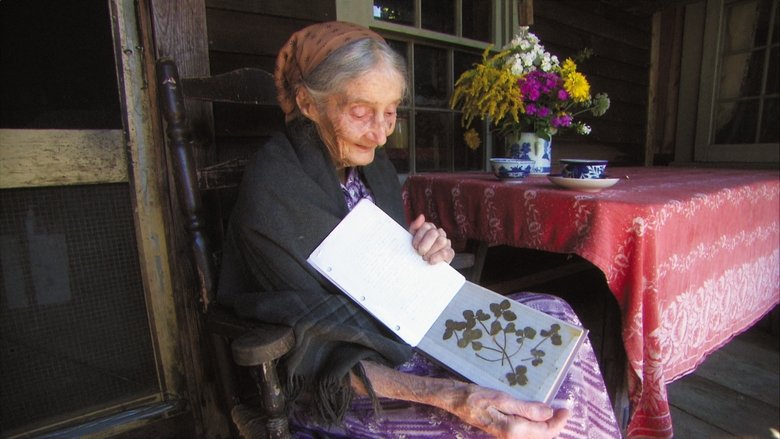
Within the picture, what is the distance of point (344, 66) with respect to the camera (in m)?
0.88

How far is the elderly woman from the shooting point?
0.73 m

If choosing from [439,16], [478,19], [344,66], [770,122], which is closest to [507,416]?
[344,66]

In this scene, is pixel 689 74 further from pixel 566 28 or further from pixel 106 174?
pixel 106 174

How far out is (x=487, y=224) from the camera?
1369mm

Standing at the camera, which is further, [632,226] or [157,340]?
[157,340]

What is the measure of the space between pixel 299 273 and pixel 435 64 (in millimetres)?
1890

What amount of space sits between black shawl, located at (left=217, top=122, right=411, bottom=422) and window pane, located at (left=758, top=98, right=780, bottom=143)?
14.3 ft

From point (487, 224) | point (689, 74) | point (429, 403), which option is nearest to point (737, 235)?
point (487, 224)

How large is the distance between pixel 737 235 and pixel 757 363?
4.10 ft

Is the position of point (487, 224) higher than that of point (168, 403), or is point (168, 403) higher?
point (487, 224)

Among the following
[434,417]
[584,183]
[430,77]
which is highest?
[430,77]

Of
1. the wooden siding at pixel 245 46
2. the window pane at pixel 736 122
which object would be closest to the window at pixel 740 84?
the window pane at pixel 736 122

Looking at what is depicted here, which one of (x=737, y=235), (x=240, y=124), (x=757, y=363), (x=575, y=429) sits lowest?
(x=757, y=363)

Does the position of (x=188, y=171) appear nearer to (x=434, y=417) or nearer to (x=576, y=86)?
(x=434, y=417)
